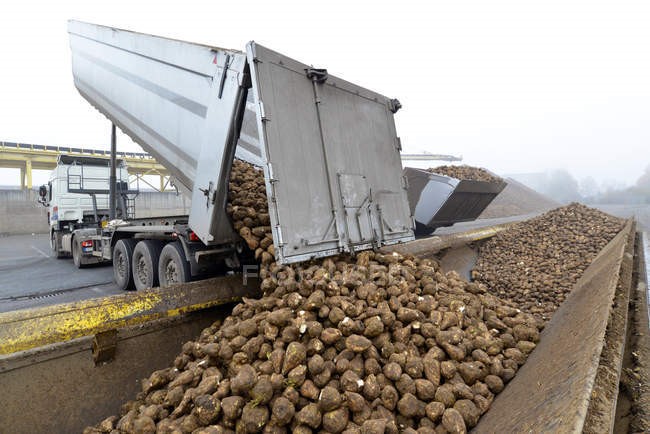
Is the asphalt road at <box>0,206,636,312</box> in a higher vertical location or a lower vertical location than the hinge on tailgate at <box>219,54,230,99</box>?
lower

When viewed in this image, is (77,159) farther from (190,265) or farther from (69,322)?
(69,322)

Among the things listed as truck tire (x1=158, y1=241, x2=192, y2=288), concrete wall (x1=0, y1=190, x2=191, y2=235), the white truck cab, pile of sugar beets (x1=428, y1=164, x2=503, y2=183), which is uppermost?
concrete wall (x1=0, y1=190, x2=191, y2=235)

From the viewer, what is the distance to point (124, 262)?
4809 mm

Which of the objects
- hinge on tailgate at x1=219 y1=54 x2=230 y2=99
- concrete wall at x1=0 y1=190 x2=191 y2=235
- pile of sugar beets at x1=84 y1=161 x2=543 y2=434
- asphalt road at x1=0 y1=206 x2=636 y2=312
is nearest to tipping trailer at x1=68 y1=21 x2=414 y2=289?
hinge on tailgate at x1=219 y1=54 x2=230 y2=99

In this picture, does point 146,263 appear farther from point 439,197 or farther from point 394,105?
point 439,197

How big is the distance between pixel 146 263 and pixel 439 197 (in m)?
5.57

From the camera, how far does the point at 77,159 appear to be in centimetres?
874

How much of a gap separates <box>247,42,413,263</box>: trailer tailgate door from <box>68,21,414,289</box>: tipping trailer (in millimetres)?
10

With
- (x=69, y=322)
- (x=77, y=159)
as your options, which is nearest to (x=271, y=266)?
(x=69, y=322)

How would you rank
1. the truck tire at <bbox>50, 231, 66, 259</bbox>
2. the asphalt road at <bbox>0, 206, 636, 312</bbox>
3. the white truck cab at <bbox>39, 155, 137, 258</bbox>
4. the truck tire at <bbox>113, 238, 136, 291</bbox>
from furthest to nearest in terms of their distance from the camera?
the truck tire at <bbox>50, 231, 66, 259</bbox>, the white truck cab at <bbox>39, 155, 137, 258</bbox>, the asphalt road at <bbox>0, 206, 636, 312</bbox>, the truck tire at <bbox>113, 238, 136, 291</bbox>

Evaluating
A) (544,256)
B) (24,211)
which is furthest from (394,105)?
(24,211)

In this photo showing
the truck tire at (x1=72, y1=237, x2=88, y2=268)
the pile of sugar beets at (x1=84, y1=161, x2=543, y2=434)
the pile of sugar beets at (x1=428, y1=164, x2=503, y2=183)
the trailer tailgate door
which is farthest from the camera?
the pile of sugar beets at (x1=428, y1=164, x2=503, y2=183)

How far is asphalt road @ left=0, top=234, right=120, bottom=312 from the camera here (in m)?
4.82

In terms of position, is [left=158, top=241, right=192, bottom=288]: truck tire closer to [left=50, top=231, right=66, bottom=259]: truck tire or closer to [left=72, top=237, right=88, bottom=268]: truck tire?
[left=72, top=237, right=88, bottom=268]: truck tire
